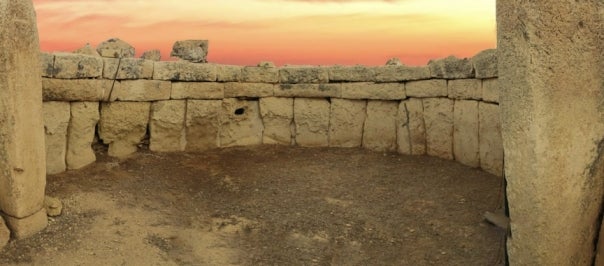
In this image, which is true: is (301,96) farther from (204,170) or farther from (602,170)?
(602,170)

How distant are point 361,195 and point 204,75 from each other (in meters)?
3.49

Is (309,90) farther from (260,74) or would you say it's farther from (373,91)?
(373,91)

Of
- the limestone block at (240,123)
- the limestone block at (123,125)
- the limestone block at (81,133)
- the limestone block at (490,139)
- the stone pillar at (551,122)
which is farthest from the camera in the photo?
the limestone block at (240,123)

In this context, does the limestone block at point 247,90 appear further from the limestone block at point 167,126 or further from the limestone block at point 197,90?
the limestone block at point 167,126

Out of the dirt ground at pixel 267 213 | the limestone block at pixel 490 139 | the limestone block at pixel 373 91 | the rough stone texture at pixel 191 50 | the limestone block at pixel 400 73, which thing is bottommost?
the dirt ground at pixel 267 213

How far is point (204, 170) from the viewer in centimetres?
866

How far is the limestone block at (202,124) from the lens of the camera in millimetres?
9328

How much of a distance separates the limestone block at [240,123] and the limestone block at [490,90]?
4.15 meters

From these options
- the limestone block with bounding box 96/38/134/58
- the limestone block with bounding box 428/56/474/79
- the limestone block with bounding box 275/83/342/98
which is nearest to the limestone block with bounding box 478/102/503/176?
the limestone block with bounding box 428/56/474/79

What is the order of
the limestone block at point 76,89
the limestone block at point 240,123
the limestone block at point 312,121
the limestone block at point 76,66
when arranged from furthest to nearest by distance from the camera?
the limestone block at point 312,121
the limestone block at point 240,123
the limestone block at point 76,66
the limestone block at point 76,89

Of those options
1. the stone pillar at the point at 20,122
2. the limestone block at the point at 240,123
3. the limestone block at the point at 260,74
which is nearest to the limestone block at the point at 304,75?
the limestone block at the point at 260,74

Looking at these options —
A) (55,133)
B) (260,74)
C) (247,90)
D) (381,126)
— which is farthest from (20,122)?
(381,126)

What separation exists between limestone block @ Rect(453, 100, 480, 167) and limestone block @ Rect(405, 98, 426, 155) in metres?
0.66

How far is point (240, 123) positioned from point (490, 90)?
4.53m
